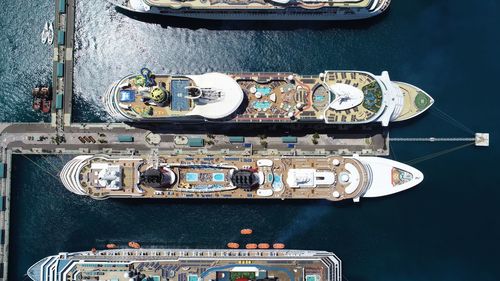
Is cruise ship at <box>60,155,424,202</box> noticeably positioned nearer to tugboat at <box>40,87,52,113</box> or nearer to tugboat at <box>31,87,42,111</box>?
tugboat at <box>40,87,52,113</box>

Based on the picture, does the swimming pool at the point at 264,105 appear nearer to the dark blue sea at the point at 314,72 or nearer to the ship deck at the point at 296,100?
the ship deck at the point at 296,100

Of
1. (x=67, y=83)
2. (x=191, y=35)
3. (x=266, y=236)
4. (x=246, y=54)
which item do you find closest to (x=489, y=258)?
(x=266, y=236)

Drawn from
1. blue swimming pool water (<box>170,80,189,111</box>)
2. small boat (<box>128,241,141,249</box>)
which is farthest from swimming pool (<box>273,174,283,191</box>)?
small boat (<box>128,241,141,249</box>)

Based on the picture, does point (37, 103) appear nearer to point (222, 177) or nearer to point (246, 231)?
point (222, 177)

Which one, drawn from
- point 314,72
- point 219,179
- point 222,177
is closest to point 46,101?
point 219,179

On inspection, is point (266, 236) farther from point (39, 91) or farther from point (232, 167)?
point (39, 91)

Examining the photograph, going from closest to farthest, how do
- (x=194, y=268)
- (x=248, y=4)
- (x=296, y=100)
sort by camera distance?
(x=194, y=268), (x=296, y=100), (x=248, y=4)

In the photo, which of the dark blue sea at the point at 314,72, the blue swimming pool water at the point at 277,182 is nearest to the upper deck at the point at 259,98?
the dark blue sea at the point at 314,72
